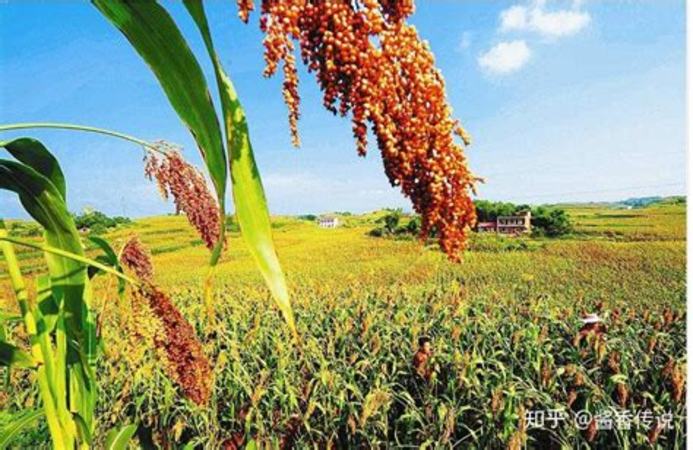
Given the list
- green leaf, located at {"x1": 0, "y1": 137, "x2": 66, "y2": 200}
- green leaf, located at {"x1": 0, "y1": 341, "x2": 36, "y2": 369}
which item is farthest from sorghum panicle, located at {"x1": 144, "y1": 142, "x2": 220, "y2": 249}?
green leaf, located at {"x1": 0, "y1": 341, "x2": 36, "y2": 369}

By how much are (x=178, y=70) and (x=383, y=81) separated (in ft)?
0.93

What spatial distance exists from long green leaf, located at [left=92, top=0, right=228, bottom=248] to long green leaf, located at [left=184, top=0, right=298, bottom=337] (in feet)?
0.04

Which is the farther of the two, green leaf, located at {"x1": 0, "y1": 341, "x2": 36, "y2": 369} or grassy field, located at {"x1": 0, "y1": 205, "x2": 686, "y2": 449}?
grassy field, located at {"x1": 0, "y1": 205, "x2": 686, "y2": 449}

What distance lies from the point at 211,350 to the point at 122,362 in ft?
0.78

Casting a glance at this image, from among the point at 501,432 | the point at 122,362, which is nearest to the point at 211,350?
the point at 122,362

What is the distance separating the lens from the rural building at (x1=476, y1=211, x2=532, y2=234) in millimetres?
1959

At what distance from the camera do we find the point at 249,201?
0.57 metres

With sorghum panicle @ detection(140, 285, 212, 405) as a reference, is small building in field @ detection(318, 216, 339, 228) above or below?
above

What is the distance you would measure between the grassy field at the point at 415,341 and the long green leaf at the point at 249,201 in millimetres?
1276

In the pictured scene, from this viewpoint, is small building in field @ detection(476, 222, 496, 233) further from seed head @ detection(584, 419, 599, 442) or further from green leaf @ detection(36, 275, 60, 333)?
green leaf @ detection(36, 275, 60, 333)

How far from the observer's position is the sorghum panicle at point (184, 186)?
1.50 metres

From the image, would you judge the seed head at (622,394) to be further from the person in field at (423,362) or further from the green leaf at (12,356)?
the green leaf at (12,356)

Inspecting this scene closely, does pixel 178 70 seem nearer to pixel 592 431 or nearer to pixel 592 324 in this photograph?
pixel 592 431

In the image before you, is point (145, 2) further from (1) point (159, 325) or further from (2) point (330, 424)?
(2) point (330, 424)
